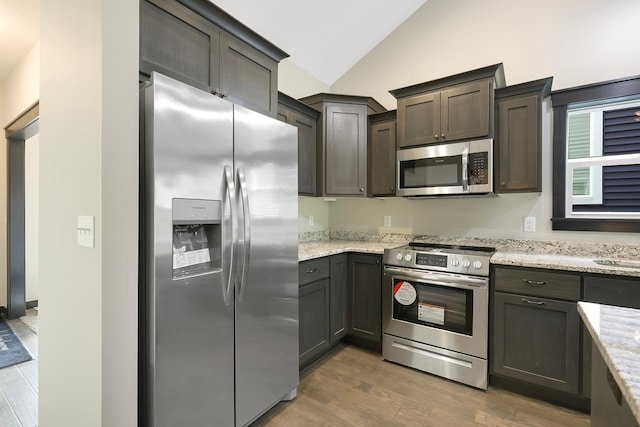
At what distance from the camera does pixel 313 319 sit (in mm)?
2482

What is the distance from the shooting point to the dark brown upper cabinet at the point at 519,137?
7.92 feet

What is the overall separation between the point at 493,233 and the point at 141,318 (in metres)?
2.84

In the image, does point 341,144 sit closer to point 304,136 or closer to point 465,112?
point 304,136

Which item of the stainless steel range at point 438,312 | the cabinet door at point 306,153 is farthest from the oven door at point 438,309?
the cabinet door at point 306,153

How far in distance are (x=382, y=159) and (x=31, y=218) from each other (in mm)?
4443

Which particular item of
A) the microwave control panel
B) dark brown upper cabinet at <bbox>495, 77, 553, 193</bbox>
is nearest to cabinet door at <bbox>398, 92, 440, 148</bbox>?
the microwave control panel

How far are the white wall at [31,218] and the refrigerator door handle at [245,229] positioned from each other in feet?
12.5

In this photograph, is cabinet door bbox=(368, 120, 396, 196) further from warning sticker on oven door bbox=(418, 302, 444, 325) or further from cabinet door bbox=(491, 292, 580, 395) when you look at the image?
cabinet door bbox=(491, 292, 580, 395)

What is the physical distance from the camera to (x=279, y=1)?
8.82 ft

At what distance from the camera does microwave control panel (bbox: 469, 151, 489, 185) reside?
250 centimetres

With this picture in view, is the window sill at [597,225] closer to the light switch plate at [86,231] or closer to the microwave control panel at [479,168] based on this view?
the microwave control panel at [479,168]

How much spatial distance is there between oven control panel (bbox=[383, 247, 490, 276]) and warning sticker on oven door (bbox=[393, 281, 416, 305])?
6.6 inches

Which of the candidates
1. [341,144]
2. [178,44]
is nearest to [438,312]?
[341,144]

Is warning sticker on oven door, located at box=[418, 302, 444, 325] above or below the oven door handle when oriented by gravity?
below
